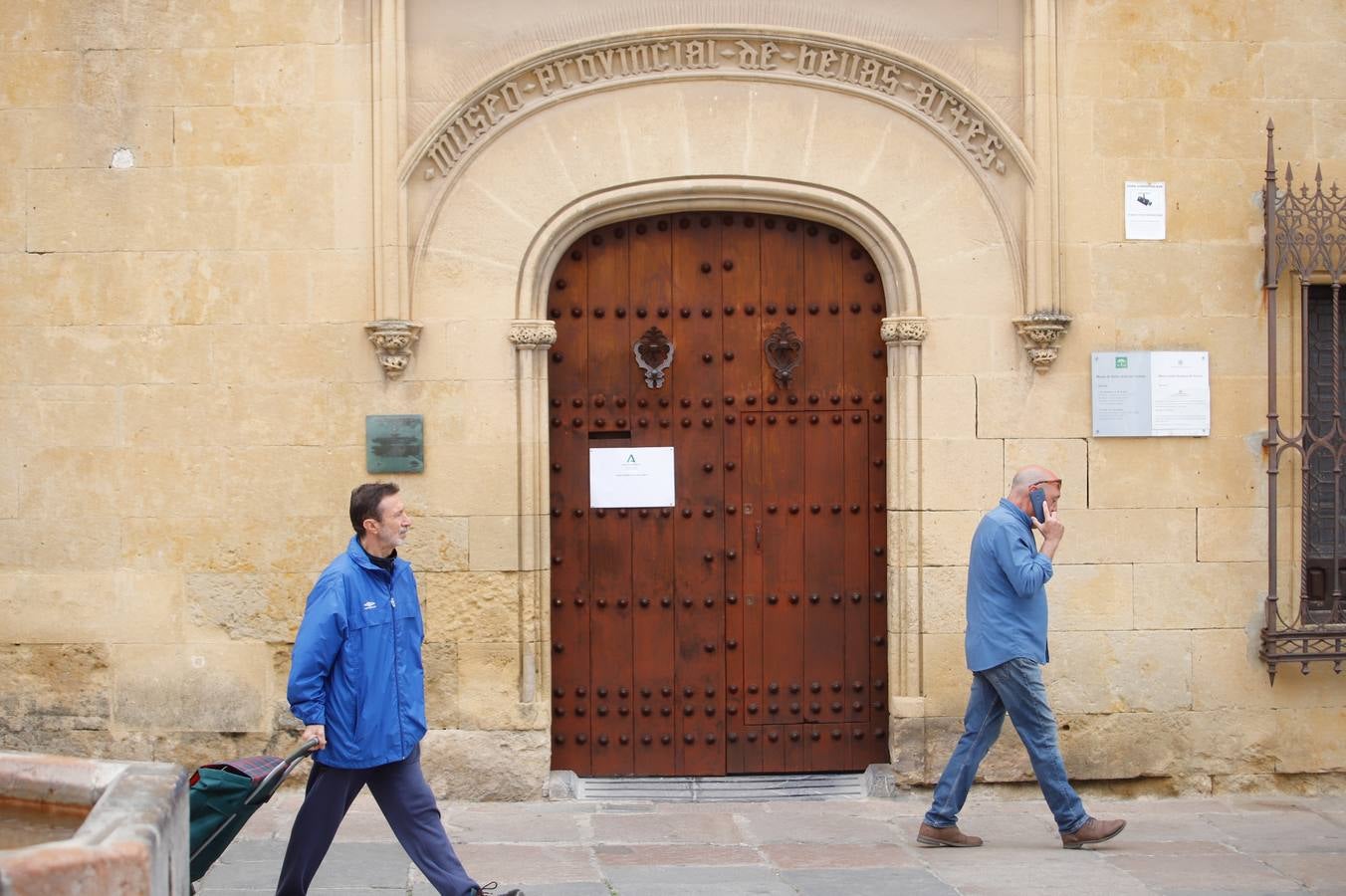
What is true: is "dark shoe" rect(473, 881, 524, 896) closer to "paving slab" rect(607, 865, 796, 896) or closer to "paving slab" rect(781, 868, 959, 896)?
"paving slab" rect(607, 865, 796, 896)

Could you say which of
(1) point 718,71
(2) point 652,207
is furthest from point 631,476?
(1) point 718,71

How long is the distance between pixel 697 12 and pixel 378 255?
1.91 metres

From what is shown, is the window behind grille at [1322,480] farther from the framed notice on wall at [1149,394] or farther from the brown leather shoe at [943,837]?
the brown leather shoe at [943,837]

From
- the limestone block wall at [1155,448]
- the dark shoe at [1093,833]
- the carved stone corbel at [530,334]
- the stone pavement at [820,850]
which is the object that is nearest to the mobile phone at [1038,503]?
the limestone block wall at [1155,448]

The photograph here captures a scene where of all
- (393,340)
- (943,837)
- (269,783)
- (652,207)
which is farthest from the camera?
(652,207)

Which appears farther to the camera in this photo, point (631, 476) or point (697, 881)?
point (631, 476)

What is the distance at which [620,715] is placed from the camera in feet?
25.8

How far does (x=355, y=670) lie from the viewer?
16.8 feet

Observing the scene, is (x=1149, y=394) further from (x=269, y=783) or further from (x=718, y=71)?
(x=269, y=783)

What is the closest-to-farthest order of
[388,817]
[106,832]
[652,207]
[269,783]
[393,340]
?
[106,832] < [269,783] < [388,817] < [393,340] < [652,207]

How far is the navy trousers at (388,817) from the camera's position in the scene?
16.8 ft

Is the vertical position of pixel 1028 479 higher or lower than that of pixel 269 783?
higher

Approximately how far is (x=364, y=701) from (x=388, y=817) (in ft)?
1.48

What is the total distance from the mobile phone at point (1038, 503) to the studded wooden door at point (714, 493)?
1.42m
